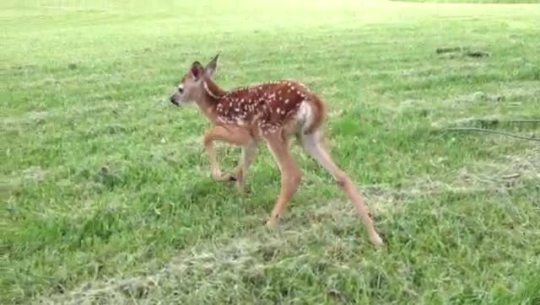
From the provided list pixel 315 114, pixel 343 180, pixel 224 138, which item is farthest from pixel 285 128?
pixel 224 138

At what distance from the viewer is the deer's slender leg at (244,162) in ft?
20.1

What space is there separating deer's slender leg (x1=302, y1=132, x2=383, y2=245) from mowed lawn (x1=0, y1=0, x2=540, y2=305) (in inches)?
3.4

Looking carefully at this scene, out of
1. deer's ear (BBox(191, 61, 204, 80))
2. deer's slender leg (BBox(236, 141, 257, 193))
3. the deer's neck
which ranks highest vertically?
deer's ear (BBox(191, 61, 204, 80))

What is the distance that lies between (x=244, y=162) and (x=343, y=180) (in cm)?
101

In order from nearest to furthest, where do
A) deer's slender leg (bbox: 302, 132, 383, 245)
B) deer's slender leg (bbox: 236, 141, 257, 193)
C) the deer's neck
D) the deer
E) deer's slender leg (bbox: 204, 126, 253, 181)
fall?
deer's slender leg (bbox: 302, 132, 383, 245) < the deer < deer's slender leg (bbox: 204, 126, 253, 181) < deer's slender leg (bbox: 236, 141, 257, 193) < the deer's neck

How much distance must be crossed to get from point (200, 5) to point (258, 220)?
30.8 meters

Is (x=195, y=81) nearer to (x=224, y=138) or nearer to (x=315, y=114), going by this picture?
(x=224, y=138)

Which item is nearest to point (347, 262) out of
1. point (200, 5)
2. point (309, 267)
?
point (309, 267)

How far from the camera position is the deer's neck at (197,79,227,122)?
6.29 meters

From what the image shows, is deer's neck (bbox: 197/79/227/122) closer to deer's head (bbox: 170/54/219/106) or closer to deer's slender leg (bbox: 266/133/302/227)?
deer's head (bbox: 170/54/219/106)

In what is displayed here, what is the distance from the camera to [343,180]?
5.48 m

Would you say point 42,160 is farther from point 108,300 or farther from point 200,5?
point 200,5

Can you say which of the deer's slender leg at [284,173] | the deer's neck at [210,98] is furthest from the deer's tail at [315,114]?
the deer's neck at [210,98]

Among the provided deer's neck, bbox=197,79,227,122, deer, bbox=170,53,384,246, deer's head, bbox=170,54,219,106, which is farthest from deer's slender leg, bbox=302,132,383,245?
deer's head, bbox=170,54,219,106
